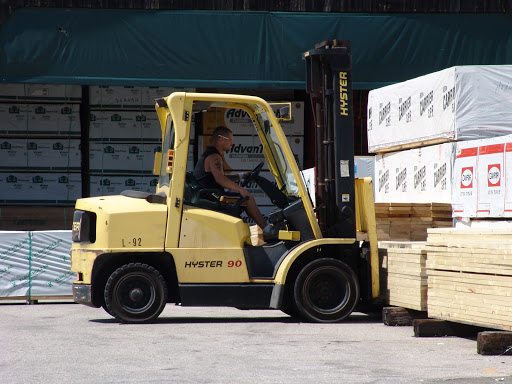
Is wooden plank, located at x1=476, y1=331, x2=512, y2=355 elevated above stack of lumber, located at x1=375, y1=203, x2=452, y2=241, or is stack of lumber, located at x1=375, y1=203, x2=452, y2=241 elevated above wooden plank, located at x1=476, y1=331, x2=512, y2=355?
stack of lumber, located at x1=375, y1=203, x2=452, y2=241

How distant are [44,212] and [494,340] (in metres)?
10.4

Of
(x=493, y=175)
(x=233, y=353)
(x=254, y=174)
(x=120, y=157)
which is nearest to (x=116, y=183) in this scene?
(x=120, y=157)

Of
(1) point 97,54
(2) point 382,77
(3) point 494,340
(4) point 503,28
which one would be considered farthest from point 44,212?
(3) point 494,340

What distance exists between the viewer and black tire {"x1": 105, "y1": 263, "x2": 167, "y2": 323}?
350 inches

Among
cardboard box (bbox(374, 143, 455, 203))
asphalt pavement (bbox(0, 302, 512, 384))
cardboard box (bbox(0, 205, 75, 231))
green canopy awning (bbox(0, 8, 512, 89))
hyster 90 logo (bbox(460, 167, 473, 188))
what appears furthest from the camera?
cardboard box (bbox(0, 205, 75, 231))

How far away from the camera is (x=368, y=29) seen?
15.8 meters

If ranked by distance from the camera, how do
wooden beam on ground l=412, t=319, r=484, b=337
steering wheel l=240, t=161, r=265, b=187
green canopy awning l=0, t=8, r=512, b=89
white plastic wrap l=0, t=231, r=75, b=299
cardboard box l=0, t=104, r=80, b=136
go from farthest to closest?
cardboard box l=0, t=104, r=80, b=136, green canopy awning l=0, t=8, r=512, b=89, white plastic wrap l=0, t=231, r=75, b=299, steering wheel l=240, t=161, r=265, b=187, wooden beam on ground l=412, t=319, r=484, b=337

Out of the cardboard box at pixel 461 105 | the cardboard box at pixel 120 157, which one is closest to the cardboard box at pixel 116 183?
the cardboard box at pixel 120 157

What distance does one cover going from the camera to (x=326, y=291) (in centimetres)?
911

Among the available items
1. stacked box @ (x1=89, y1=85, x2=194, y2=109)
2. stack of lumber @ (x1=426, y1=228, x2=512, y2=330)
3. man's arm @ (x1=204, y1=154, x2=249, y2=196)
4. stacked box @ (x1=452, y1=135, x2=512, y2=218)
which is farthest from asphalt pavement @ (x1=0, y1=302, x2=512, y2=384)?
stacked box @ (x1=89, y1=85, x2=194, y2=109)

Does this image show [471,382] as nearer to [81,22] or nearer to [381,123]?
[381,123]

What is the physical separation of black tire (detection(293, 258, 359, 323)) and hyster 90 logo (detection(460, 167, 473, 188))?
152 centimetres

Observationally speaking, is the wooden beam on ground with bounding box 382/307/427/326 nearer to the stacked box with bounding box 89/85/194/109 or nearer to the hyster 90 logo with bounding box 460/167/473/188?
the hyster 90 logo with bounding box 460/167/473/188

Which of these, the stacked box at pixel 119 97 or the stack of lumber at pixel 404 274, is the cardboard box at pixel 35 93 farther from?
the stack of lumber at pixel 404 274
